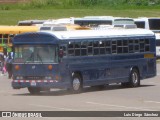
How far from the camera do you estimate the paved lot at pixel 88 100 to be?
71.2ft

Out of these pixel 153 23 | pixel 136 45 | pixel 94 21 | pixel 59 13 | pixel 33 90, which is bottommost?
pixel 59 13

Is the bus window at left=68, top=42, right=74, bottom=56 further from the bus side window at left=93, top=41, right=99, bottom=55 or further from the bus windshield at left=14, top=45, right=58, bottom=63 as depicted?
the bus side window at left=93, top=41, right=99, bottom=55

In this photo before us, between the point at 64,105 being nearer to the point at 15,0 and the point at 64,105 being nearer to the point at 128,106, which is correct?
the point at 128,106

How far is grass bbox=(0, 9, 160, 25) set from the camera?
74.1 meters

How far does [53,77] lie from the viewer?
27.1m

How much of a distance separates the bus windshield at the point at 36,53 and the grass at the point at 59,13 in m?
44.1

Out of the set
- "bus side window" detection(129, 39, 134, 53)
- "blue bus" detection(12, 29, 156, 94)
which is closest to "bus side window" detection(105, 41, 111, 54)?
"blue bus" detection(12, 29, 156, 94)

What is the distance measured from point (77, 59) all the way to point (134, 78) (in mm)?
4127

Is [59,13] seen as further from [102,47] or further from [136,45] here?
[102,47]

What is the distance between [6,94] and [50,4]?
5587cm

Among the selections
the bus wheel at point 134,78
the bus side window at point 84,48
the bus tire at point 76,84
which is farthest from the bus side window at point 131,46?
the bus tire at point 76,84

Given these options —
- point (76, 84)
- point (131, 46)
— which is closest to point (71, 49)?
point (76, 84)

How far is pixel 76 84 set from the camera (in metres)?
27.9

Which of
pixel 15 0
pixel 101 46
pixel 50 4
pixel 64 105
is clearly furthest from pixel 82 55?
pixel 15 0
